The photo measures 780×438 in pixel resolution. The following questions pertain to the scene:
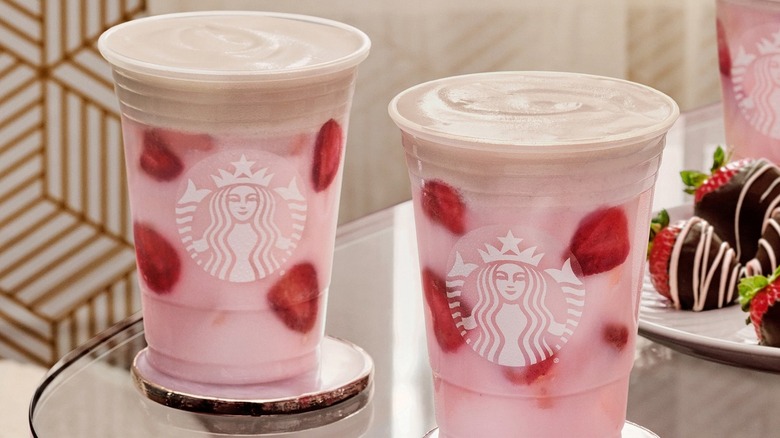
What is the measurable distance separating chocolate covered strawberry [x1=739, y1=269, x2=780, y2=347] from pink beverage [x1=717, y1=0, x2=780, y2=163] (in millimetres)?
248

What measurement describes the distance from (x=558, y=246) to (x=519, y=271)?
0.02 m

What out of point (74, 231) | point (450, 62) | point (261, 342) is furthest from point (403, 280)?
point (74, 231)

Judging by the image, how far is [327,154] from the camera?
652mm

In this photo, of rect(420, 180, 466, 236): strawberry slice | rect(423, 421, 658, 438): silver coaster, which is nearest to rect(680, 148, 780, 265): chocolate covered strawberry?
rect(423, 421, 658, 438): silver coaster

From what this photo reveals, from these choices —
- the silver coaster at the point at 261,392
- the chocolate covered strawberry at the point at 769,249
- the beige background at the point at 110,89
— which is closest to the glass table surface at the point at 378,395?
the silver coaster at the point at 261,392

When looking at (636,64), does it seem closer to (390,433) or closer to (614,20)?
(614,20)

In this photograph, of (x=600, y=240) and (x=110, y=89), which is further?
(x=110, y=89)

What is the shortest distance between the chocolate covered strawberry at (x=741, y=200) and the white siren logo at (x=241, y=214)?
0.37m

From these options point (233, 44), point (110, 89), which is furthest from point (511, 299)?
point (110, 89)

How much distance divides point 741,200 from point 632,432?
0.30 m

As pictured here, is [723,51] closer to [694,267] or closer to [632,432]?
[694,267]

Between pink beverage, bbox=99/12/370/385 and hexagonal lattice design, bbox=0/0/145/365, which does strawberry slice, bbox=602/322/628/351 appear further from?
hexagonal lattice design, bbox=0/0/145/365

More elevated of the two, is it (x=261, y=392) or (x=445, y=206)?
(x=445, y=206)

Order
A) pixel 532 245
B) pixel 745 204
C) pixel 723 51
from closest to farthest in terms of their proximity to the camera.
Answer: pixel 532 245 < pixel 745 204 < pixel 723 51
